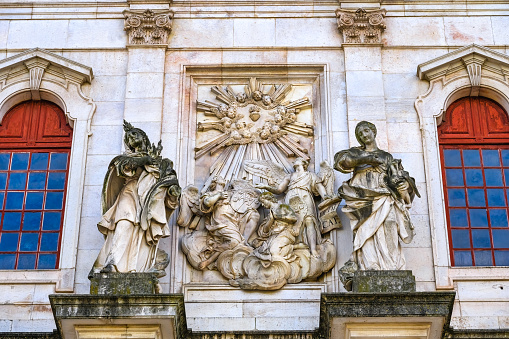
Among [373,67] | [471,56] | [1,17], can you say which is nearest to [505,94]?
[471,56]

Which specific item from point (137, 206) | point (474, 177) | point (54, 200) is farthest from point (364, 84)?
point (54, 200)

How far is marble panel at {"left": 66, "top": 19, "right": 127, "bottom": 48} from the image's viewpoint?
663 inches

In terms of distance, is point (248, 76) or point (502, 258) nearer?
point (502, 258)

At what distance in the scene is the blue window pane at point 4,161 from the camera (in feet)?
52.9

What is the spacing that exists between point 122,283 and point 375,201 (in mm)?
3301

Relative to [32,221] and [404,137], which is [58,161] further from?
[404,137]

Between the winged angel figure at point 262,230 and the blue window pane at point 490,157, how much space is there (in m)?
2.29

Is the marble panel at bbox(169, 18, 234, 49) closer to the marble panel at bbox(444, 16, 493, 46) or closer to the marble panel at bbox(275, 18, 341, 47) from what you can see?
the marble panel at bbox(275, 18, 341, 47)

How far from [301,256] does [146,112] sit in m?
3.07

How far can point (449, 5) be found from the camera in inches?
675

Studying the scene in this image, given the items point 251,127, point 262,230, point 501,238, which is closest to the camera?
point 262,230

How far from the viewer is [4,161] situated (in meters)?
16.2

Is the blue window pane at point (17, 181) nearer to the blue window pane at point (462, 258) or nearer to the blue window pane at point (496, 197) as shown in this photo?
the blue window pane at point (462, 258)

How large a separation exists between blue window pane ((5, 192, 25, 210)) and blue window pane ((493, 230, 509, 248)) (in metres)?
6.40
